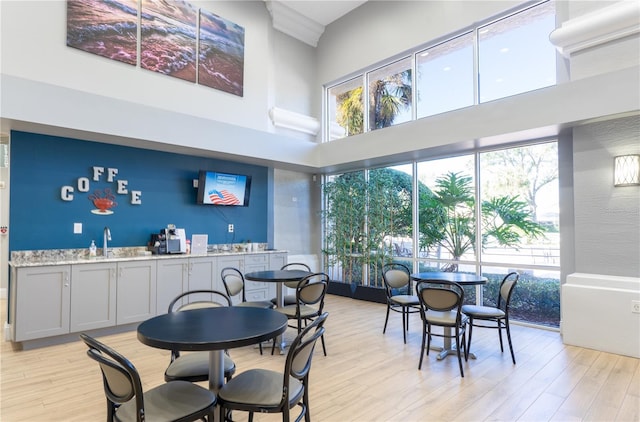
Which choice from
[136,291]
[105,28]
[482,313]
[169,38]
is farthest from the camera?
[169,38]

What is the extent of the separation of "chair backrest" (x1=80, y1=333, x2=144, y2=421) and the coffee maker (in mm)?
4085

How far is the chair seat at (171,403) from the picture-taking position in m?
1.82

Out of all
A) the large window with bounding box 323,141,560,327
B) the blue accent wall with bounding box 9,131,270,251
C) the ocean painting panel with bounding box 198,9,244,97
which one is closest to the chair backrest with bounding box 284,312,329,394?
the blue accent wall with bounding box 9,131,270,251

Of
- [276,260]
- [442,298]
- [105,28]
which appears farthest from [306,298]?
[105,28]

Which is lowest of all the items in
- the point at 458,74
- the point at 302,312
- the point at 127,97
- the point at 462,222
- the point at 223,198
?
the point at 302,312

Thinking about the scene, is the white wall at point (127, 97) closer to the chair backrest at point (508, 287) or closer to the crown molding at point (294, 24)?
the crown molding at point (294, 24)

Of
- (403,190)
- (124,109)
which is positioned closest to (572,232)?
(403,190)

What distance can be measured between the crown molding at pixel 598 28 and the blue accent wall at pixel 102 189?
18.7 feet

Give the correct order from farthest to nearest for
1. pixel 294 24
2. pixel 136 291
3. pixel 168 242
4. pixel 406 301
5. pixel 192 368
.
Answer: pixel 294 24, pixel 168 242, pixel 136 291, pixel 406 301, pixel 192 368

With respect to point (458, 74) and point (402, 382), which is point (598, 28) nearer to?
point (458, 74)

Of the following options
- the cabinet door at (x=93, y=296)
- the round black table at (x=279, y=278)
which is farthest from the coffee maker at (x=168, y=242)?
the round black table at (x=279, y=278)

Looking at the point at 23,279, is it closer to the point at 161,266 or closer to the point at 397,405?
the point at 161,266

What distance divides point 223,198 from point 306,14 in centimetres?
466

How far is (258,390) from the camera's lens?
2102 mm
